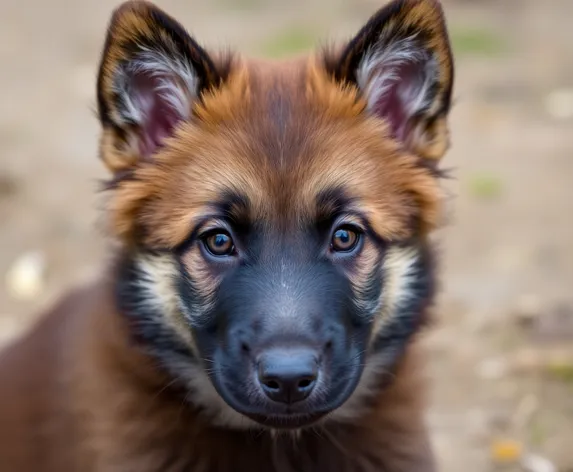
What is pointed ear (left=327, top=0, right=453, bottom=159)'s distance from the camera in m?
3.90

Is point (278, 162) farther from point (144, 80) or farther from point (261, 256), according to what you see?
point (144, 80)

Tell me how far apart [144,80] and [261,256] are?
33.0 inches

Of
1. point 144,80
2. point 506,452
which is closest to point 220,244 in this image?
point 144,80

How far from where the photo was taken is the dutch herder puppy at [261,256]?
373cm

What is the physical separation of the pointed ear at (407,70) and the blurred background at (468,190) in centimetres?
34

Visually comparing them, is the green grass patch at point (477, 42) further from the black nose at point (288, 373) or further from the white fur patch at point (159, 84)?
the black nose at point (288, 373)

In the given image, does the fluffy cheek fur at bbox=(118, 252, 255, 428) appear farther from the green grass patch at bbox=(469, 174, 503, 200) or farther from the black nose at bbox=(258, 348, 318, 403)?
the green grass patch at bbox=(469, 174, 503, 200)

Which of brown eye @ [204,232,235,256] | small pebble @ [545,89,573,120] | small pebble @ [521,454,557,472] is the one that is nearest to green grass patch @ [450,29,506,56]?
small pebble @ [545,89,573,120]

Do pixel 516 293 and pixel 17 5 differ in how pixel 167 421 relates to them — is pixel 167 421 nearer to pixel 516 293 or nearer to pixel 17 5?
pixel 516 293

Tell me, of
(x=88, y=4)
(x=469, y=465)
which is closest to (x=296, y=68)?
(x=469, y=465)

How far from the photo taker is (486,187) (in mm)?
8094

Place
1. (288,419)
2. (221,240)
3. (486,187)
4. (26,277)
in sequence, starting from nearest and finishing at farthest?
(288,419)
(221,240)
(26,277)
(486,187)

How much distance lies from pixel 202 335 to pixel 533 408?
7.99ft

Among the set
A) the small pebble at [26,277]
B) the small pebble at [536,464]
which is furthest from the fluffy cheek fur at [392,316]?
the small pebble at [26,277]
